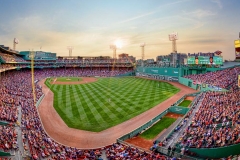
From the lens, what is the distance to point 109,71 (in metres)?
96.3

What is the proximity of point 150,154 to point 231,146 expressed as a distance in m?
6.46

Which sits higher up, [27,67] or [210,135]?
[27,67]

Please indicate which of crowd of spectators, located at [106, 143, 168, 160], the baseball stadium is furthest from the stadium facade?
crowd of spectators, located at [106, 143, 168, 160]

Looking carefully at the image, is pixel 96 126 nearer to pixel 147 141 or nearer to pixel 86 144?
pixel 86 144

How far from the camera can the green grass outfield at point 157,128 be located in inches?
946

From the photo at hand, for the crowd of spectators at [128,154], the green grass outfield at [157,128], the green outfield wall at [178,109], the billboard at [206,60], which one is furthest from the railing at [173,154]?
the billboard at [206,60]

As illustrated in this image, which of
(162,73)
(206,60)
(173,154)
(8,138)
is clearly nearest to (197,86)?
(206,60)

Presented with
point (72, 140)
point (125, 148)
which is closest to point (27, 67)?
point (72, 140)

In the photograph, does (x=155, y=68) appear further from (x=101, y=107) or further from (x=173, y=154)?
(x=173, y=154)

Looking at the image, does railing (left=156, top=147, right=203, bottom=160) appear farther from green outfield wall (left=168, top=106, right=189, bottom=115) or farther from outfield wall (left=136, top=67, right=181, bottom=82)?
outfield wall (left=136, top=67, right=181, bottom=82)

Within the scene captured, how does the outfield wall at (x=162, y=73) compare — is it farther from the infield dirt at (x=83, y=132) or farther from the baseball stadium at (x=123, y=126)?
the infield dirt at (x=83, y=132)

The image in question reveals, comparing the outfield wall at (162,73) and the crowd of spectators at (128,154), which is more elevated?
the outfield wall at (162,73)

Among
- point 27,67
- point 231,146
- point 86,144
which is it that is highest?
point 27,67

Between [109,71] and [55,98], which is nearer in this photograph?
[55,98]
